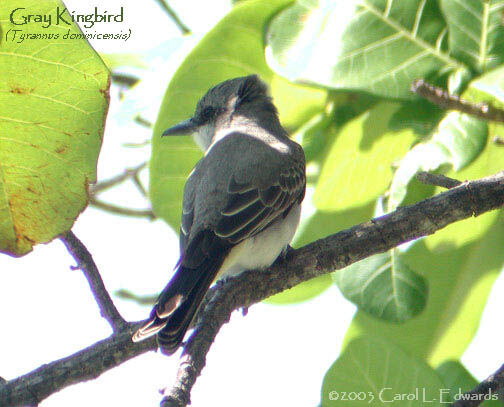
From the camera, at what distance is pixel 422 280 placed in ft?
8.17

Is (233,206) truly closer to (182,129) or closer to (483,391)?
(182,129)

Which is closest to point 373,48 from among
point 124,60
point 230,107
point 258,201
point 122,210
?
point 258,201

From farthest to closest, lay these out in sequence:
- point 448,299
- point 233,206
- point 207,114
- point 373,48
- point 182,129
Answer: point 207,114 → point 182,129 → point 233,206 → point 448,299 → point 373,48

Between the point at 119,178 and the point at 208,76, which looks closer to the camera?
the point at 208,76

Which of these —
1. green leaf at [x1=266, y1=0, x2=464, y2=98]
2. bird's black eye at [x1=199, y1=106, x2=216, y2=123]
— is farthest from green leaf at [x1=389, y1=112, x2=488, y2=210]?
bird's black eye at [x1=199, y1=106, x2=216, y2=123]

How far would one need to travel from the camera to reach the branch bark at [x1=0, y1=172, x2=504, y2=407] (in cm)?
184

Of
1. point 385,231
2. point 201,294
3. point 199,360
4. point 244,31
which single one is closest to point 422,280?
point 385,231

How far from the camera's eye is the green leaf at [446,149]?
229 centimetres

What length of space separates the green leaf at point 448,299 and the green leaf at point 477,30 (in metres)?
0.67

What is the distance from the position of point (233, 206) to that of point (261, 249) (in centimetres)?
22

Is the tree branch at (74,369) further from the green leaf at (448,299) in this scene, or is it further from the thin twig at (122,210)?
the thin twig at (122,210)

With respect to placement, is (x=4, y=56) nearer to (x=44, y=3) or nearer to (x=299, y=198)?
(x=44, y=3)

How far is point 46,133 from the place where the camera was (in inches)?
74.2

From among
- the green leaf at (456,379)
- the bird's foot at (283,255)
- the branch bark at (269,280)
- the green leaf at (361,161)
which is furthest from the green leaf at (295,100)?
the green leaf at (456,379)
